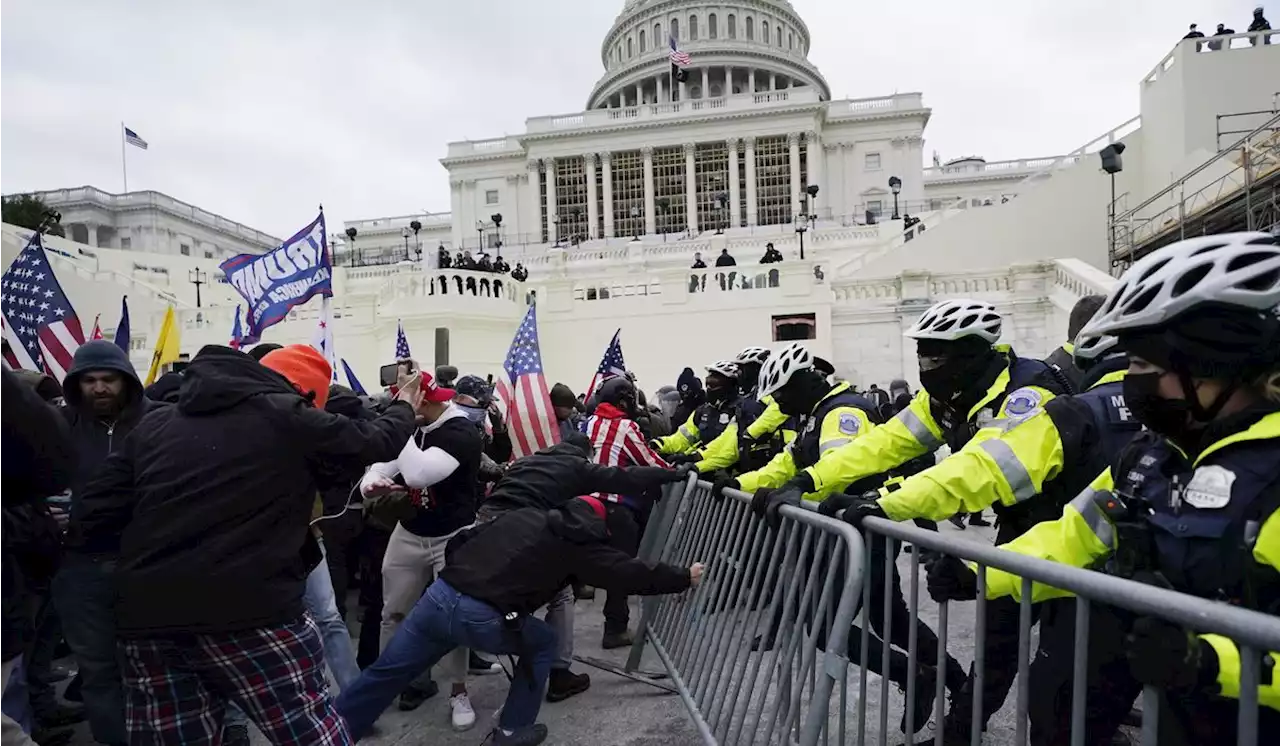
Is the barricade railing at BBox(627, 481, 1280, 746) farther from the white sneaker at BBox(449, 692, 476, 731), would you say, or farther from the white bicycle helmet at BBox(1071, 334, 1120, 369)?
the white bicycle helmet at BBox(1071, 334, 1120, 369)

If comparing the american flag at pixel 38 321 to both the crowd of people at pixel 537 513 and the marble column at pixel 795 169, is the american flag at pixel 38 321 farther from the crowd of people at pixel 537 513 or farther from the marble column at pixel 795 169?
the marble column at pixel 795 169

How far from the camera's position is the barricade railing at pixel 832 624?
1585mm

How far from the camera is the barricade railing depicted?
62.4 inches

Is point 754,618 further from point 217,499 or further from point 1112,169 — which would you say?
point 1112,169

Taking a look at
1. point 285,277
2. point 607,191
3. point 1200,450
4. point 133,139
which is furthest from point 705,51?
point 1200,450

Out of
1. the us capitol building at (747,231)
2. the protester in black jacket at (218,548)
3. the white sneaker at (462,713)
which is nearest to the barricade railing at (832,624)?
the white sneaker at (462,713)

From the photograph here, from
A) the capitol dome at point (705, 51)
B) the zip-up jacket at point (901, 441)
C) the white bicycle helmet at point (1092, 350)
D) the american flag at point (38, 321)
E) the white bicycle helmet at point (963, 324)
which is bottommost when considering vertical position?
the zip-up jacket at point (901, 441)

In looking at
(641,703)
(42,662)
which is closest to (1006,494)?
(641,703)

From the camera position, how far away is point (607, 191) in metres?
61.0

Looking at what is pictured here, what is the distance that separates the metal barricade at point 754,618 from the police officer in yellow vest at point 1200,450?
78 centimetres

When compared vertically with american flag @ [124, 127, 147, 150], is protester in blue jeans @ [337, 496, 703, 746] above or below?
below

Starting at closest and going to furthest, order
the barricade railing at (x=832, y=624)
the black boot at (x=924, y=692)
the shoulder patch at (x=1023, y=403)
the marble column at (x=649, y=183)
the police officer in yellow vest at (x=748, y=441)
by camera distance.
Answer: the barricade railing at (x=832, y=624) → the shoulder patch at (x=1023, y=403) → the black boot at (x=924, y=692) → the police officer in yellow vest at (x=748, y=441) → the marble column at (x=649, y=183)

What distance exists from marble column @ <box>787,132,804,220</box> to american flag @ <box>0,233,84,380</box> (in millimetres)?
56274

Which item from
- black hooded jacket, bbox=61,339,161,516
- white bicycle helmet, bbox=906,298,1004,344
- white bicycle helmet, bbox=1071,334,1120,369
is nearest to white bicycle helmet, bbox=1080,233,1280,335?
white bicycle helmet, bbox=906,298,1004,344
